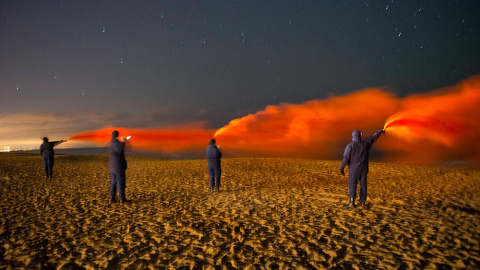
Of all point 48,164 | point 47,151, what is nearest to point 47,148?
point 47,151

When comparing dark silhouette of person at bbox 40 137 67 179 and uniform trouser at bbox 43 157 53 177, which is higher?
dark silhouette of person at bbox 40 137 67 179

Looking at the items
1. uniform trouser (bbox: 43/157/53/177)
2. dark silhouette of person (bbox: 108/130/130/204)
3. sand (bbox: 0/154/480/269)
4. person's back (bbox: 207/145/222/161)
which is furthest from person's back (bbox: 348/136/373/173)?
uniform trouser (bbox: 43/157/53/177)

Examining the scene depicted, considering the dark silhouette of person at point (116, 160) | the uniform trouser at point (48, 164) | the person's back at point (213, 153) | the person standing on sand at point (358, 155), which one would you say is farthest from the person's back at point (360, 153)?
the uniform trouser at point (48, 164)

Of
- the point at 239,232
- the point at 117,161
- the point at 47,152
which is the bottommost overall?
the point at 239,232

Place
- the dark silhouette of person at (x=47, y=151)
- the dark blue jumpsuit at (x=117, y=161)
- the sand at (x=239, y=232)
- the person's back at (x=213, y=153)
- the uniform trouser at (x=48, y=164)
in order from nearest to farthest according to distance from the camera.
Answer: the sand at (x=239, y=232), the dark blue jumpsuit at (x=117, y=161), the person's back at (x=213, y=153), the dark silhouette of person at (x=47, y=151), the uniform trouser at (x=48, y=164)

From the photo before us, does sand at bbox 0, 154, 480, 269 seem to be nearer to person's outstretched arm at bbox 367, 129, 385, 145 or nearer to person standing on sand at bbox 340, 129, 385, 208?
person standing on sand at bbox 340, 129, 385, 208

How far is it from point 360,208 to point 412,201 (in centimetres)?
300

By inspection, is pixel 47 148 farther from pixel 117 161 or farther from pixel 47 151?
pixel 117 161

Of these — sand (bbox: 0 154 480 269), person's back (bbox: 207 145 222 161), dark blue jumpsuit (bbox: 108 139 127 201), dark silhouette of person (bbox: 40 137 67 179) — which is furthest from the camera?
dark silhouette of person (bbox: 40 137 67 179)

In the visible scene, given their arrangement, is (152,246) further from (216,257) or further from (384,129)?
(384,129)

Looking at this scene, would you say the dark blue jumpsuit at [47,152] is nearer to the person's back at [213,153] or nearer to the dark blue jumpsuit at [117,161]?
the dark blue jumpsuit at [117,161]

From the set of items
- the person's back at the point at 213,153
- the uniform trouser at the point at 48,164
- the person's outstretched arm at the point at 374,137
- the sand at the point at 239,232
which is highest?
the person's outstretched arm at the point at 374,137

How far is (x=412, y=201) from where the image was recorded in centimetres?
1051

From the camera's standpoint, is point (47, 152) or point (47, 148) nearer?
point (47, 148)
